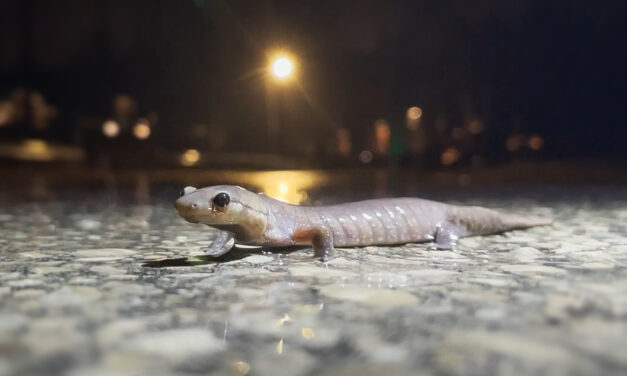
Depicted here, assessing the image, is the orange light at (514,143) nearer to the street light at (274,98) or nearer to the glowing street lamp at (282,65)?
the street light at (274,98)

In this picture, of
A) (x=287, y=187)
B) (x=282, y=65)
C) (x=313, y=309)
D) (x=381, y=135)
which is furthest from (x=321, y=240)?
(x=381, y=135)

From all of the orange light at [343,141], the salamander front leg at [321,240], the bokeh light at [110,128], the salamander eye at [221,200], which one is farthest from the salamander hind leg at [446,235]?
the bokeh light at [110,128]

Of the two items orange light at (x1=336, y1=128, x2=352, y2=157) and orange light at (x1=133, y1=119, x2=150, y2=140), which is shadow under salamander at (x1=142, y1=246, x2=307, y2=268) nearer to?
orange light at (x1=336, y1=128, x2=352, y2=157)

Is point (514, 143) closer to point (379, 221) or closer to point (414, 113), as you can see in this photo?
point (414, 113)

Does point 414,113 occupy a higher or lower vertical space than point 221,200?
higher

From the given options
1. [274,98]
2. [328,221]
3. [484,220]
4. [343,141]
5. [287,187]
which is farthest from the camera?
[343,141]

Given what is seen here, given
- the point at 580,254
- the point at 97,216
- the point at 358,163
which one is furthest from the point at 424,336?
the point at 358,163
